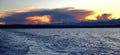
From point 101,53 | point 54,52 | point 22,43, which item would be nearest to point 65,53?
point 54,52

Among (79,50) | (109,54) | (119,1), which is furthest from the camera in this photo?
(119,1)

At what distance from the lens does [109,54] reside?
8367 millimetres

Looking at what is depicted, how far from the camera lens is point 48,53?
341 inches

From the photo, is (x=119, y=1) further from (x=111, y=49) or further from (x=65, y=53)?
(x=65, y=53)

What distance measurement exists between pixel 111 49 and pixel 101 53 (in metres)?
0.75

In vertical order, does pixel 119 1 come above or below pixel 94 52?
above

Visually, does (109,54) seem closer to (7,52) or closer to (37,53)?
(37,53)

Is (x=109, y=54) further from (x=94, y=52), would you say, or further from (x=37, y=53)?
(x=37, y=53)

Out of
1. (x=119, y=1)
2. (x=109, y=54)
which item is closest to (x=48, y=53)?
(x=109, y=54)

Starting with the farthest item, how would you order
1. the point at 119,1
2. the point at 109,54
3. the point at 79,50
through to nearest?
the point at 119,1, the point at 79,50, the point at 109,54

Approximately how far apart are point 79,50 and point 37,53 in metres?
1.33

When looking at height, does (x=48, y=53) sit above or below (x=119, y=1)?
below

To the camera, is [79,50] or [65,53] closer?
[65,53]

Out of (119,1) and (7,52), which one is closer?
(7,52)
